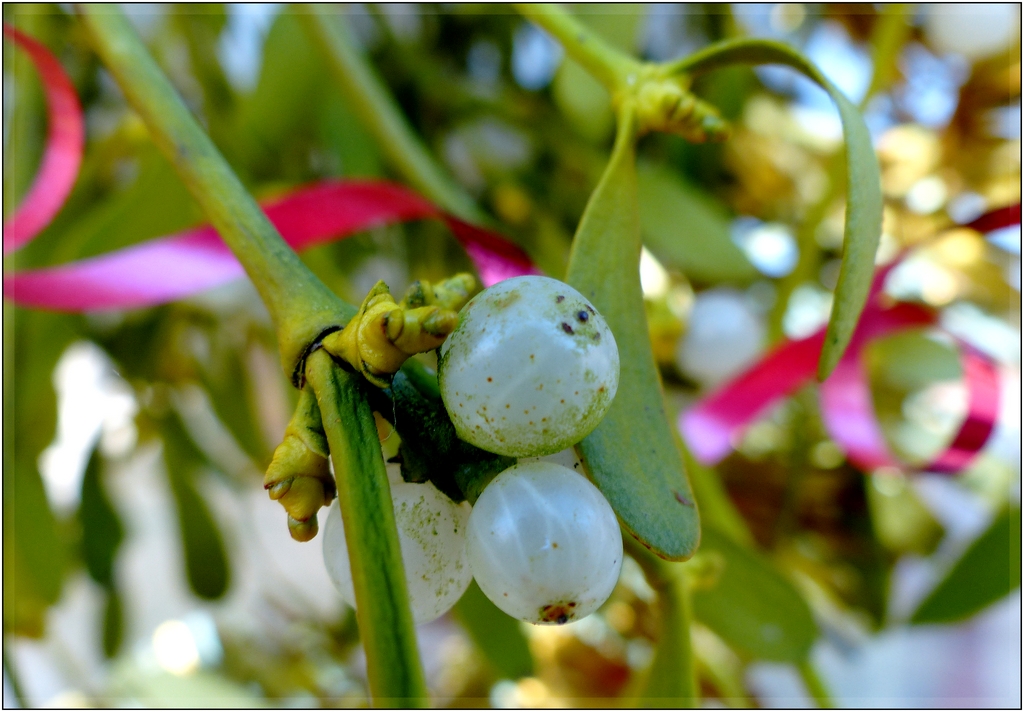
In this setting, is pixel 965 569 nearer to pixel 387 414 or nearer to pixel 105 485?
pixel 387 414

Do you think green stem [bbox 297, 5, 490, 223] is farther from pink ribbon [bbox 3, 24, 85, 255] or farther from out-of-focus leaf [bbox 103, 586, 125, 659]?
out-of-focus leaf [bbox 103, 586, 125, 659]

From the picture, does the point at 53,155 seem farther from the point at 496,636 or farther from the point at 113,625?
the point at 113,625

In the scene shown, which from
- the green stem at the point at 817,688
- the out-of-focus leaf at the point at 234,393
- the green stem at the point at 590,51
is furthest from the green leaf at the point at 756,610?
the out-of-focus leaf at the point at 234,393

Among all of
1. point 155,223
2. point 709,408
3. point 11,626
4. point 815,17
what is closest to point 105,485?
point 11,626

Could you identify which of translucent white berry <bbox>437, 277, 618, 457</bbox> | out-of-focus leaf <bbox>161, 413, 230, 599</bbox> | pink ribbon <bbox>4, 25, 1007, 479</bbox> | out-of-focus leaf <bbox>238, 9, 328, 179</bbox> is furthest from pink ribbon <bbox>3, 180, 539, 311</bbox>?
out-of-focus leaf <bbox>161, 413, 230, 599</bbox>

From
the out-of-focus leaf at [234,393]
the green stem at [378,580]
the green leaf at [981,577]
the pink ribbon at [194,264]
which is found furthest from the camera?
the out-of-focus leaf at [234,393]

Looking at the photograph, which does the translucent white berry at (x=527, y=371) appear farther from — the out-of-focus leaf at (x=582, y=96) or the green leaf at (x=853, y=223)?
the out-of-focus leaf at (x=582, y=96)
